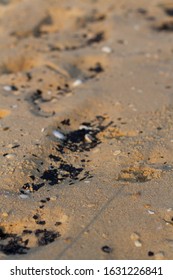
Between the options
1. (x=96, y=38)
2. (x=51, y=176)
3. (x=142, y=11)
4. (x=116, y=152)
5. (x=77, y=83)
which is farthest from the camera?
(x=142, y=11)

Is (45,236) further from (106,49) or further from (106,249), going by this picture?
(106,49)

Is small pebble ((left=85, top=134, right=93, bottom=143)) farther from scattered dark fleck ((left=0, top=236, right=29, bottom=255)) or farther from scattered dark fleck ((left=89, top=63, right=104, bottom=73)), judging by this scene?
scattered dark fleck ((left=89, top=63, right=104, bottom=73))

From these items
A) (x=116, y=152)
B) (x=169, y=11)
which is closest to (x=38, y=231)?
(x=116, y=152)

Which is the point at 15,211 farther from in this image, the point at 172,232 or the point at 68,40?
the point at 68,40

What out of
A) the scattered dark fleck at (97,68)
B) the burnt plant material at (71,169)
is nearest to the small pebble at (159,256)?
the burnt plant material at (71,169)

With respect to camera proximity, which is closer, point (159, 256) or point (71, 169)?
point (159, 256)

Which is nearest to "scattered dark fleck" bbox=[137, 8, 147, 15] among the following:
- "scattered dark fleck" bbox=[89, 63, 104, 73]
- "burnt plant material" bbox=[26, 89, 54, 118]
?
"scattered dark fleck" bbox=[89, 63, 104, 73]

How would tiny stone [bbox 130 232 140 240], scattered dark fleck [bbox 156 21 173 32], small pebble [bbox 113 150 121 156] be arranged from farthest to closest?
1. scattered dark fleck [bbox 156 21 173 32]
2. small pebble [bbox 113 150 121 156]
3. tiny stone [bbox 130 232 140 240]

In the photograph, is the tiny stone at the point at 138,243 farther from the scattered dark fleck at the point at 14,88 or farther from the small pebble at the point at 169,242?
the scattered dark fleck at the point at 14,88
